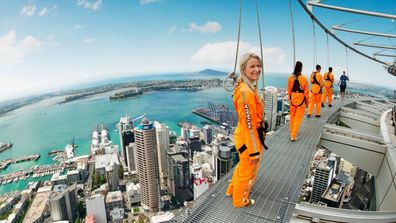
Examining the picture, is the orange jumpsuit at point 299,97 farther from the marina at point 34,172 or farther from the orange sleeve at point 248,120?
the marina at point 34,172

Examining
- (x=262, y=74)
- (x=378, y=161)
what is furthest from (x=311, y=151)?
(x=262, y=74)

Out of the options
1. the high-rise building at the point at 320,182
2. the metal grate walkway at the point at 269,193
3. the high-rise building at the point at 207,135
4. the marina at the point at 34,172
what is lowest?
the marina at the point at 34,172

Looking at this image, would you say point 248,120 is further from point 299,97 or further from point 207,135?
point 207,135

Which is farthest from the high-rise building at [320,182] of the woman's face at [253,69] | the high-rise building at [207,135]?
the high-rise building at [207,135]

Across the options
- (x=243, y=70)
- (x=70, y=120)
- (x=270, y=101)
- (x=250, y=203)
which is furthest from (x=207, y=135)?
(x=70, y=120)

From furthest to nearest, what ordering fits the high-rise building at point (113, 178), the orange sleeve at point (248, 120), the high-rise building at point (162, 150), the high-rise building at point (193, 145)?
the high-rise building at point (193, 145) < the high-rise building at point (162, 150) < the high-rise building at point (113, 178) < the orange sleeve at point (248, 120)

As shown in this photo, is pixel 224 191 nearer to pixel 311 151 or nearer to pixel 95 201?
pixel 311 151
